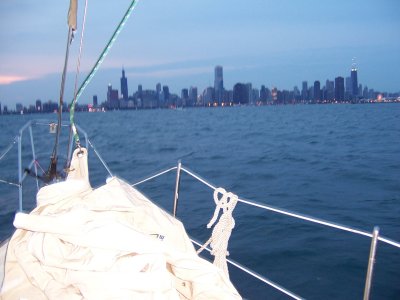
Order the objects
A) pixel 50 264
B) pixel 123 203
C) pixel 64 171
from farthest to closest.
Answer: pixel 64 171 < pixel 123 203 < pixel 50 264

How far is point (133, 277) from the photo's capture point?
4.99 feet

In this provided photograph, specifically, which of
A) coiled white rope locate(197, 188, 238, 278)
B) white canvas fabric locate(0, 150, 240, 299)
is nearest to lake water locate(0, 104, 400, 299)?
coiled white rope locate(197, 188, 238, 278)

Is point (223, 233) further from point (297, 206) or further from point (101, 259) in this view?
point (297, 206)

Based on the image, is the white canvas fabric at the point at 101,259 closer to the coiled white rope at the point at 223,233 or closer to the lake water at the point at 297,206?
the coiled white rope at the point at 223,233

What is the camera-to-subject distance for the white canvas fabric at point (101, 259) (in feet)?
5.04

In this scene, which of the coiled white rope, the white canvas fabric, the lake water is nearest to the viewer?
the white canvas fabric

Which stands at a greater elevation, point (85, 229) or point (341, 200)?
point (85, 229)

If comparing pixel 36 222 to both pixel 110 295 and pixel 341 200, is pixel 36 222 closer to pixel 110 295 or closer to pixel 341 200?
pixel 110 295

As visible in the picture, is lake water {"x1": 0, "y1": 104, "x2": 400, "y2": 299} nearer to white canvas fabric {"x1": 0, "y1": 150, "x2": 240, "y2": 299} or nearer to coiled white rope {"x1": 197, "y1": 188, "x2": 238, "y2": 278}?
coiled white rope {"x1": 197, "y1": 188, "x2": 238, "y2": 278}

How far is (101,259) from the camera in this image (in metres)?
1.58

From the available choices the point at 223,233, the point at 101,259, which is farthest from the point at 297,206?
the point at 101,259

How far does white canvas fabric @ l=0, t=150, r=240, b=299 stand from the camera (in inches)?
60.4

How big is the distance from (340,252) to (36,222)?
448cm

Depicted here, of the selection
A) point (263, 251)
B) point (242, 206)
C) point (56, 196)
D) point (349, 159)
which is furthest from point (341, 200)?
point (56, 196)
